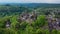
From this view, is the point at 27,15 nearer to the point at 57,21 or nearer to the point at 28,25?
the point at 28,25

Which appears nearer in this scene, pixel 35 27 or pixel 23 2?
pixel 35 27

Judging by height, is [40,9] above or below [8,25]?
above

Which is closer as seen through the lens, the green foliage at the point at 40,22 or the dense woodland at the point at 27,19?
the dense woodland at the point at 27,19

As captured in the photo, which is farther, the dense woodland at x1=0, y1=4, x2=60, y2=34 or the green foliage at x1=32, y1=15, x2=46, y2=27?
the green foliage at x1=32, y1=15, x2=46, y2=27

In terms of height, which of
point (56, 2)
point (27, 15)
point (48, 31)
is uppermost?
point (56, 2)

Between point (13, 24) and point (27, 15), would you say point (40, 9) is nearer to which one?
point (27, 15)

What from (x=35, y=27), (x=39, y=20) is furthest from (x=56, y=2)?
(x=35, y=27)

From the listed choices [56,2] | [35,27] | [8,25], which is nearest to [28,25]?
[35,27]
